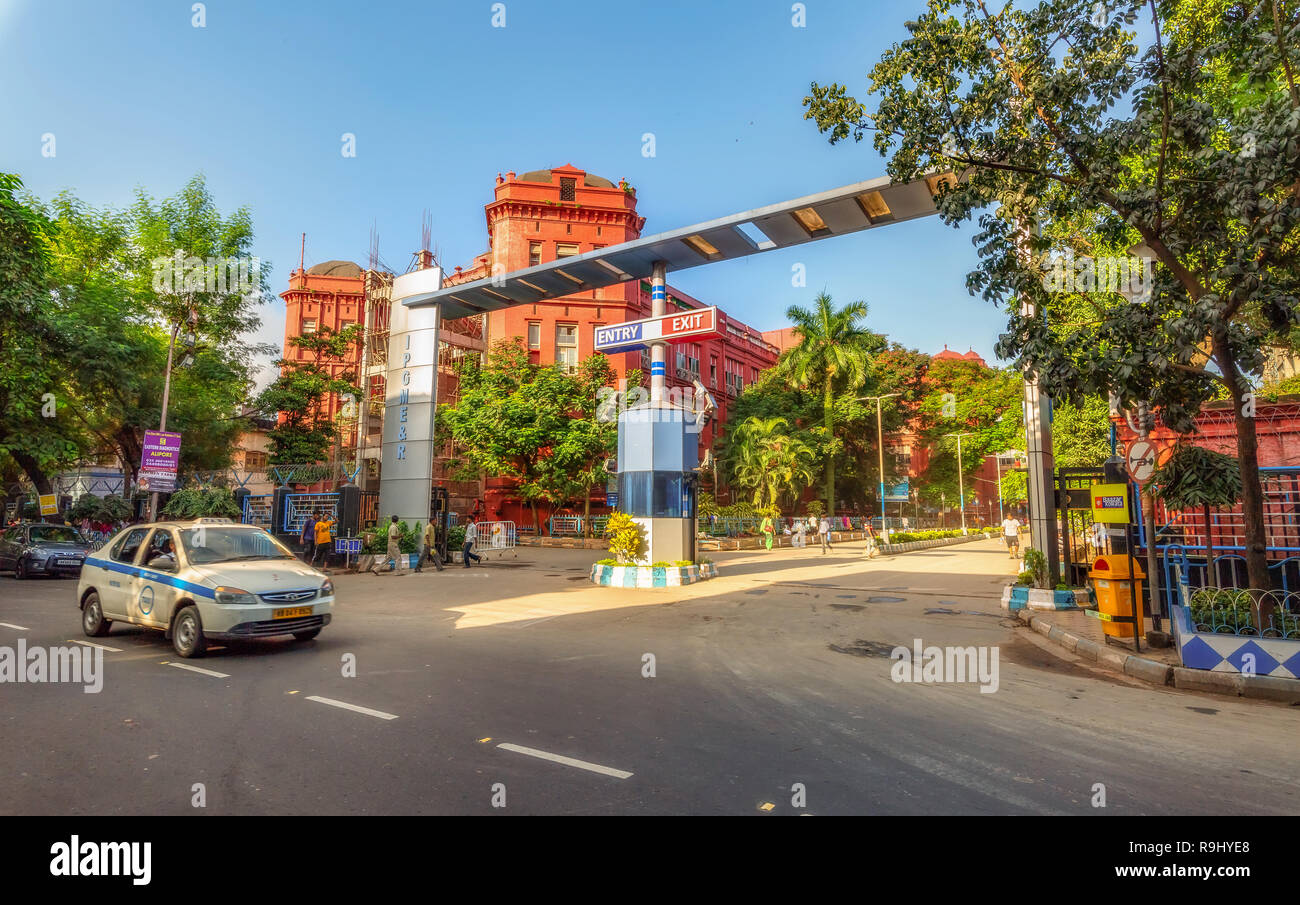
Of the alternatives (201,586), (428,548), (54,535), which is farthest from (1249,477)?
(54,535)

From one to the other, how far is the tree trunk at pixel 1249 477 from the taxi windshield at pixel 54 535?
25.8 meters

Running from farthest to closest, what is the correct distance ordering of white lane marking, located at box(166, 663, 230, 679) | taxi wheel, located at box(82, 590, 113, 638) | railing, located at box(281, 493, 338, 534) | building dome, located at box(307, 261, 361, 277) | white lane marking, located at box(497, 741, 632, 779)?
1. building dome, located at box(307, 261, 361, 277)
2. railing, located at box(281, 493, 338, 534)
3. taxi wheel, located at box(82, 590, 113, 638)
4. white lane marking, located at box(166, 663, 230, 679)
5. white lane marking, located at box(497, 741, 632, 779)

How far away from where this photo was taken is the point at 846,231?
16.8 meters

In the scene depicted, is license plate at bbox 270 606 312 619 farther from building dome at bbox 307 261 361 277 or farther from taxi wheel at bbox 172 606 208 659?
building dome at bbox 307 261 361 277

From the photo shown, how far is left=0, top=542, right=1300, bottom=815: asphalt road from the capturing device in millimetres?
4117

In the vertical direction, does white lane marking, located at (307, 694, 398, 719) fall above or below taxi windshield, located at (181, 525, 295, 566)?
below

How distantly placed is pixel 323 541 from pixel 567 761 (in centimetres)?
1893

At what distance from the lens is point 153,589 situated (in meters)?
8.63

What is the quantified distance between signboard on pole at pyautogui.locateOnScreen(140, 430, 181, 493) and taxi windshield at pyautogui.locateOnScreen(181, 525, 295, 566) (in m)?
14.3

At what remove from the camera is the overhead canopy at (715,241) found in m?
15.5

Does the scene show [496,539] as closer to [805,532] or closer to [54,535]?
[54,535]

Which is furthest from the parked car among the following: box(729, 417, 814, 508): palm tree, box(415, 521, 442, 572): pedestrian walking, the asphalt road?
box(729, 417, 814, 508): palm tree

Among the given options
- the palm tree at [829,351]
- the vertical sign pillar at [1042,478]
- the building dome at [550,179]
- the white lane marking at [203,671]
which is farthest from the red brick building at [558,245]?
the white lane marking at [203,671]
